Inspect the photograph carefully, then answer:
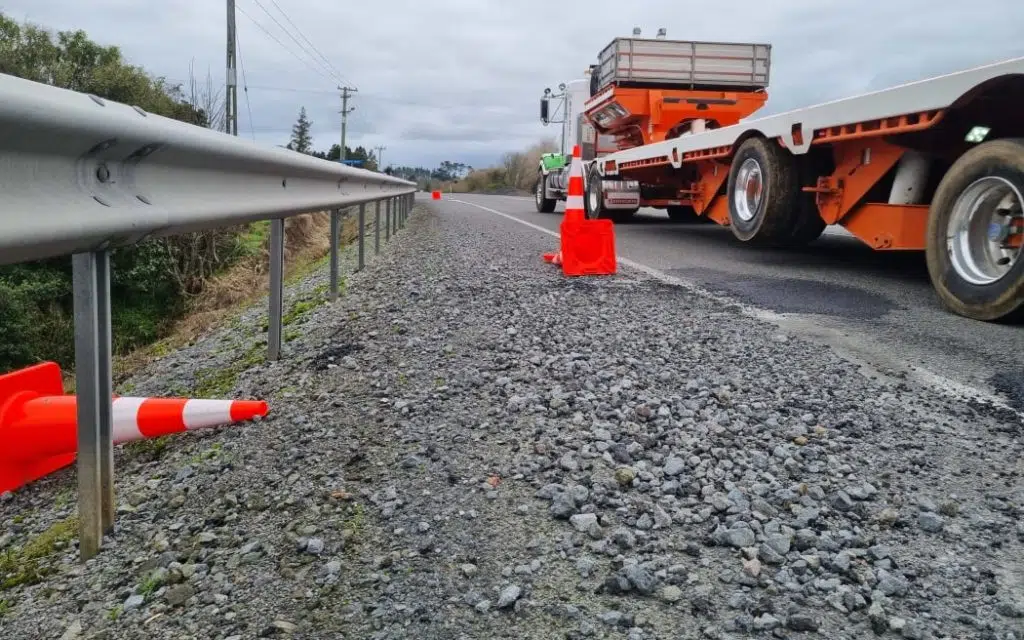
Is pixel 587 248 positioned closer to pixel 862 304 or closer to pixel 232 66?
pixel 862 304

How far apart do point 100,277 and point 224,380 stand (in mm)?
1780

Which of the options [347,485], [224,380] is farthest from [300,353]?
[347,485]

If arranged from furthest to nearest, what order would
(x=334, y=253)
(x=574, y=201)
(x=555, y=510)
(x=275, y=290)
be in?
(x=574, y=201), (x=334, y=253), (x=275, y=290), (x=555, y=510)

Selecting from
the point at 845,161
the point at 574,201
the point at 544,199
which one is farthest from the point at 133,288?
the point at 845,161

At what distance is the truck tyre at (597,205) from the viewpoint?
12938mm

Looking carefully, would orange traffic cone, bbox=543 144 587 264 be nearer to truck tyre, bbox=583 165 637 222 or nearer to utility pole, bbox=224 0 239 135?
truck tyre, bbox=583 165 637 222

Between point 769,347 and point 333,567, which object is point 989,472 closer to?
point 769,347

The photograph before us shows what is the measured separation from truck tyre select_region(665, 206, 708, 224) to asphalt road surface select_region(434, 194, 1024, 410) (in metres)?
5.13

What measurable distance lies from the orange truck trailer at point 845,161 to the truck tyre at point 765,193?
13 mm

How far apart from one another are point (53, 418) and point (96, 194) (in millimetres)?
1254

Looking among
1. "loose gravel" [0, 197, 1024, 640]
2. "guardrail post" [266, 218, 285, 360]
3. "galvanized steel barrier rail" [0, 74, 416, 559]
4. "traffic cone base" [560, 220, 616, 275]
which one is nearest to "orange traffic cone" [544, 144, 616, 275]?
"traffic cone base" [560, 220, 616, 275]

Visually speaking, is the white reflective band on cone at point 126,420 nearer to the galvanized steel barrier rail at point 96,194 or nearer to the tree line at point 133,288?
the galvanized steel barrier rail at point 96,194

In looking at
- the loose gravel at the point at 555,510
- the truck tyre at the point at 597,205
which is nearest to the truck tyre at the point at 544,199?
the truck tyre at the point at 597,205

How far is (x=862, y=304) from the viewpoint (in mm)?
4941
